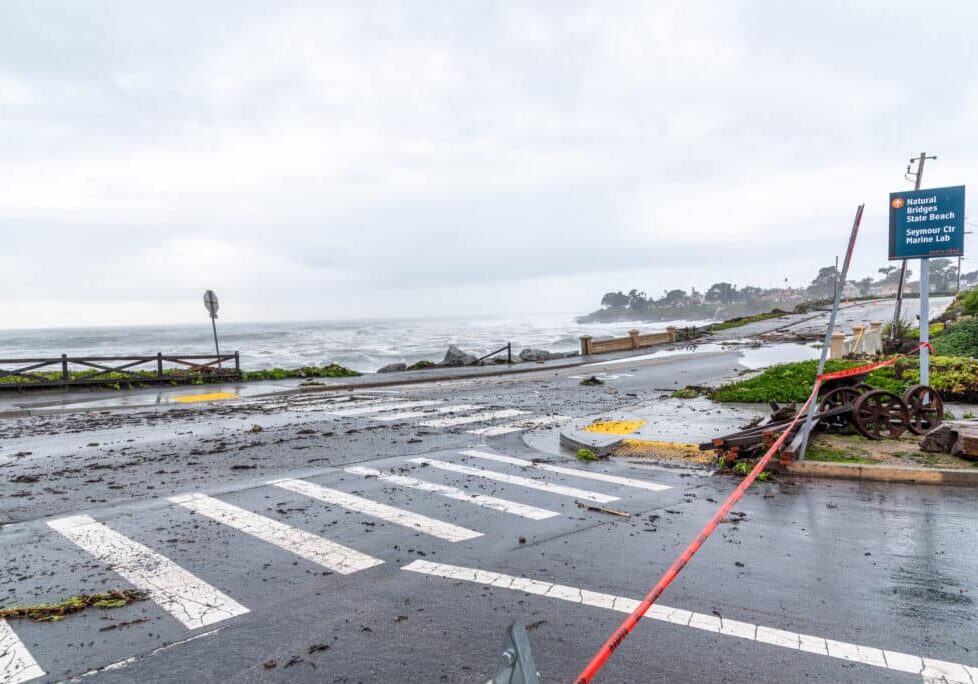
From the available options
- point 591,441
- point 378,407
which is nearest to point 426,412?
point 378,407

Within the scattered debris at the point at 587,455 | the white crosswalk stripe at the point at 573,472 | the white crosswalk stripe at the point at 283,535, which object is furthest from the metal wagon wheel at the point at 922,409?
the white crosswalk stripe at the point at 283,535

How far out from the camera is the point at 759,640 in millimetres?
3941

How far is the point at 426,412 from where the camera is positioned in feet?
47.7

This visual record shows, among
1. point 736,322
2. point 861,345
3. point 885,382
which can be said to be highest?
point 736,322

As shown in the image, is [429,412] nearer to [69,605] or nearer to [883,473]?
[883,473]

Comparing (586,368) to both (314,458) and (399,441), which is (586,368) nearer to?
(399,441)

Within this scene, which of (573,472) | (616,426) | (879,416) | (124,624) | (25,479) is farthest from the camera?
(616,426)

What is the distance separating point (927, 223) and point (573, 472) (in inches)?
301

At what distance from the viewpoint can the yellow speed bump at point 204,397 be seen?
62.1 ft

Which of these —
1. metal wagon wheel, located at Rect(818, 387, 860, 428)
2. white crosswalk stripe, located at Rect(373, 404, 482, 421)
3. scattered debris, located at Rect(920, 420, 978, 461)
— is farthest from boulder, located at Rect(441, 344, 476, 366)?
scattered debris, located at Rect(920, 420, 978, 461)

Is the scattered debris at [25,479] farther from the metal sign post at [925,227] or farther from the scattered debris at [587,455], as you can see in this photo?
the metal sign post at [925,227]

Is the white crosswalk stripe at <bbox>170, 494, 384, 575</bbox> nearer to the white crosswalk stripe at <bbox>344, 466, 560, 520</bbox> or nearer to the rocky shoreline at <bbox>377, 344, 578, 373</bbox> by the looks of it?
the white crosswalk stripe at <bbox>344, 466, 560, 520</bbox>

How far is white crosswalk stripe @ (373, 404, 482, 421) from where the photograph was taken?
13898 millimetres

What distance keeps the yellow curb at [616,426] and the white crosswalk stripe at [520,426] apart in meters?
1.03
